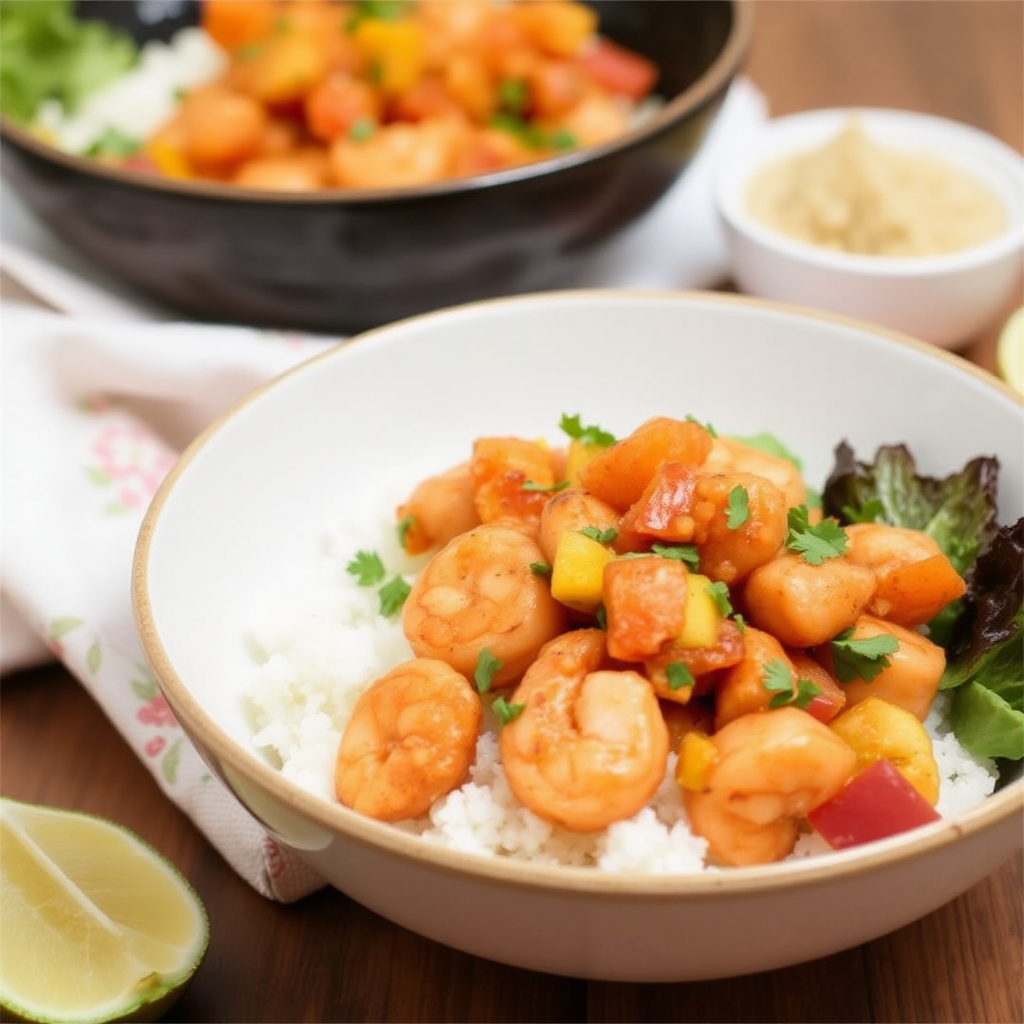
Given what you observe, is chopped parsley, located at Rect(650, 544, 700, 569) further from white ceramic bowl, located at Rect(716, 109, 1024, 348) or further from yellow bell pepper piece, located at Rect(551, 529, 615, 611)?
white ceramic bowl, located at Rect(716, 109, 1024, 348)

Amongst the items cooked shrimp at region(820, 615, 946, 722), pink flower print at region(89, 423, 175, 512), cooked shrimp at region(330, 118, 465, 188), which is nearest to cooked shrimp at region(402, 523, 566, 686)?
cooked shrimp at region(820, 615, 946, 722)

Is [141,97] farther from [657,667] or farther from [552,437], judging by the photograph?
[657,667]

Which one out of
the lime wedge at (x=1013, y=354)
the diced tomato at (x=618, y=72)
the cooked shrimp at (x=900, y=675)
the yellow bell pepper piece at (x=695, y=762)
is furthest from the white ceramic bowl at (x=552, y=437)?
the diced tomato at (x=618, y=72)

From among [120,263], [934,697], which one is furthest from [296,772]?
[120,263]

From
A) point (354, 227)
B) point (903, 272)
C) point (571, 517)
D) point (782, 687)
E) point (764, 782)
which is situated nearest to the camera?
point (764, 782)

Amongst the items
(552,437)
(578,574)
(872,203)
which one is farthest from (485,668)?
(872,203)

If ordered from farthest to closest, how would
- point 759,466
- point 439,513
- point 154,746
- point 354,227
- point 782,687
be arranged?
1. point 354,227
2. point 154,746
3. point 439,513
4. point 759,466
5. point 782,687

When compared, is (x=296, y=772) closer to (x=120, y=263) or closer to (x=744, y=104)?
(x=120, y=263)
